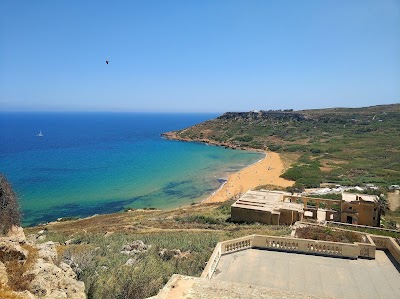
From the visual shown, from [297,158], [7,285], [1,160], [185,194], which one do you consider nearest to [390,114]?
[297,158]

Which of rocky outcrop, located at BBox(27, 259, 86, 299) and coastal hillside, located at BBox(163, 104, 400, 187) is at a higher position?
rocky outcrop, located at BBox(27, 259, 86, 299)

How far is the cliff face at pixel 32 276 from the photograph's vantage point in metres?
7.52

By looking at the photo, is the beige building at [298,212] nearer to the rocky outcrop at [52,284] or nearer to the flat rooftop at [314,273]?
the flat rooftop at [314,273]

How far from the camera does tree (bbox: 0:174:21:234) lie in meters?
17.2

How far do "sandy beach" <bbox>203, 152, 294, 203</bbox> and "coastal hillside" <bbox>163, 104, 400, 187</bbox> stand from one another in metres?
2.57

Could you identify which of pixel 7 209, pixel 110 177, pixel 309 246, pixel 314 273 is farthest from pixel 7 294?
pixel 110 177

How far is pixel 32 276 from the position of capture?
8102 mm

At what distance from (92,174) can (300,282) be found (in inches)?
2142

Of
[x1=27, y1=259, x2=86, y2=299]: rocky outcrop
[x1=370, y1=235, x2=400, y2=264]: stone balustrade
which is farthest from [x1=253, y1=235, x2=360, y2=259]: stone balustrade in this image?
[x1=27, y1=259, x2=86, y2=299]: rocky outcrop

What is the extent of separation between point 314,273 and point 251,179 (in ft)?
146

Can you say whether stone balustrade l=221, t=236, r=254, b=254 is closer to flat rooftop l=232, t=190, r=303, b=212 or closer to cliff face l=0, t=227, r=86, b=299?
cliff face l=0, t=227, r=86, b=299

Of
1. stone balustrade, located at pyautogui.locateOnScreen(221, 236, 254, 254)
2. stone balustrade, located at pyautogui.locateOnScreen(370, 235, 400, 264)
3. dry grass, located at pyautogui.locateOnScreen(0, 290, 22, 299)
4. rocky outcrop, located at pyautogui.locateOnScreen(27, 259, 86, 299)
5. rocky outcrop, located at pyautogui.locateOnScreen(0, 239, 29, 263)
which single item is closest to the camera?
dry grass, located at pyautogui.locateOnScreen(0, 290, 22, 299)

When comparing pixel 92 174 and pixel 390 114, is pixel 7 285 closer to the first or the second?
pixel 92 174

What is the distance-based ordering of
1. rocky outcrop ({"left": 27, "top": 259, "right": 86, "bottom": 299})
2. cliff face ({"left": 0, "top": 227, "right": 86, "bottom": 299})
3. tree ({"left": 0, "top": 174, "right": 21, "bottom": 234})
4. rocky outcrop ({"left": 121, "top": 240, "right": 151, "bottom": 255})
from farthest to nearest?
tree ({"left": 0, "top": 174, "right": 21, "bottom": 234}) → rocky outcrop ({"left": 121, "top": 240, "right": 151, "bottom": 255}) → rocky outcrop ({"left": 27, "top": 259, "right": 86, "bottom": 299}) → cliff face ({"left": 0, "top": 227, "right": 86, "bottom": 299})
